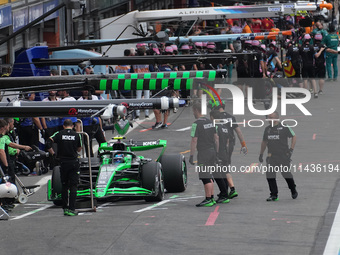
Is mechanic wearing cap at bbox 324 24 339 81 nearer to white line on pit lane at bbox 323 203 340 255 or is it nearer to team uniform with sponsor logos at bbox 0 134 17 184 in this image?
team uniform with sponsor logos at bbox 0 134 17 184

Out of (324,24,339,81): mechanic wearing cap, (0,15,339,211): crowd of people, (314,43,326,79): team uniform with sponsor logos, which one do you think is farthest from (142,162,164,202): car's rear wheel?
(324,24,339,81): mechanic wearing cap

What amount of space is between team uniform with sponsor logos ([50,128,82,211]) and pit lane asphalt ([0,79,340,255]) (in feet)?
1.17

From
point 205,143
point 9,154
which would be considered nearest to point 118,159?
point 205,143

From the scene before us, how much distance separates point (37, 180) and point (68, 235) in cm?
573

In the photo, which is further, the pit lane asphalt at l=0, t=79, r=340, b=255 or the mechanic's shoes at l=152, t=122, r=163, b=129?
the mechanic's shoes at l=152, t=122, r=163, b=129

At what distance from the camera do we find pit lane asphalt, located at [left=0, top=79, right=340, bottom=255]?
14016 mm

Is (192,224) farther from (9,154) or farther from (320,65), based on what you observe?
(320,65)

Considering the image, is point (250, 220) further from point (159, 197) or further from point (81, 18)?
point (81, 18)

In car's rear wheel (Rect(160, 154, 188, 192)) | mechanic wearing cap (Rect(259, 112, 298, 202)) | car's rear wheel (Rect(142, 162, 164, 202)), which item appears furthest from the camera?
car's rear wheel (Rect(160, 154, 188, 192))

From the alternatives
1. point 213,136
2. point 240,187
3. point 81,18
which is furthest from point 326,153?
point 81,18

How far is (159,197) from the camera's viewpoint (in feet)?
57.0

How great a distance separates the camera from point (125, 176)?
17453 millimetres

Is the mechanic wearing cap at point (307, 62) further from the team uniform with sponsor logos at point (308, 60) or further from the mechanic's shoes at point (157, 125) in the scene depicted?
the mechanic's shoes at point (157, 125)

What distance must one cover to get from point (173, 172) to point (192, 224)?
265 cm
